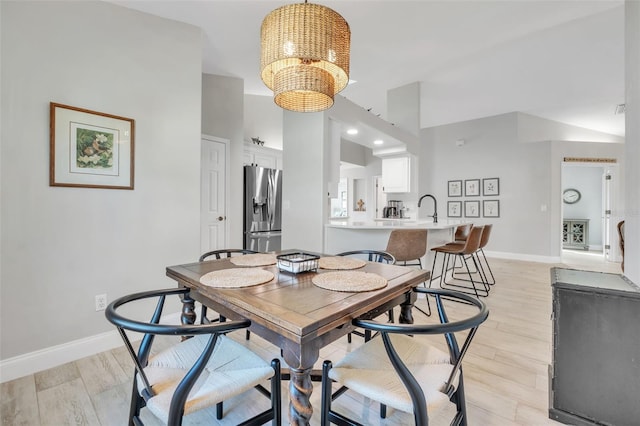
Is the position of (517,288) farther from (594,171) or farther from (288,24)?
(594,171)

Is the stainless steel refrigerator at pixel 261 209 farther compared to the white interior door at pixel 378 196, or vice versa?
the white interior door at pixel 378 196

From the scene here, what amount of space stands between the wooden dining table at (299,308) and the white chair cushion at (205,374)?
173mm

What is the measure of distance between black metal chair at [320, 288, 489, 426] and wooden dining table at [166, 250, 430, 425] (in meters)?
0.12

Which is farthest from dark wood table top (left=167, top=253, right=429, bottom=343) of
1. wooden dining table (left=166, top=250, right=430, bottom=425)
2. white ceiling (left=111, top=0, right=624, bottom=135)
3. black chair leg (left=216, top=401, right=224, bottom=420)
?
white ceiling (left=111, top=0, right=624, bottom=135)

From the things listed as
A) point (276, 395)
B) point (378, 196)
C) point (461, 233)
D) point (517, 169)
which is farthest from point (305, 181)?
point (378, 196)

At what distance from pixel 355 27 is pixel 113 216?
9.41 ft

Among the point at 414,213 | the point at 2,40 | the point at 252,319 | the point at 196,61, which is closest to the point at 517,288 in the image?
the point at 414,213

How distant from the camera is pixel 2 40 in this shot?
1829 millimetres

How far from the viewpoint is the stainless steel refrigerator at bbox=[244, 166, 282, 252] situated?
436 cm

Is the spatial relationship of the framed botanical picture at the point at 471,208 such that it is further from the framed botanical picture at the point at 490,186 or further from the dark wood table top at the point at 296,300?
the dark wood table top at the point at 296,300

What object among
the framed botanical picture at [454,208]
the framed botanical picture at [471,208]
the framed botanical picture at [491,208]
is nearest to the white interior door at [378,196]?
the framed botanical picture at [454,208]

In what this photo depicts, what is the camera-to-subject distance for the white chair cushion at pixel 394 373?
1.00 m

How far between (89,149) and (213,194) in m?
1.78

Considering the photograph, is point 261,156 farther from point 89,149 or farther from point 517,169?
point 517,169
